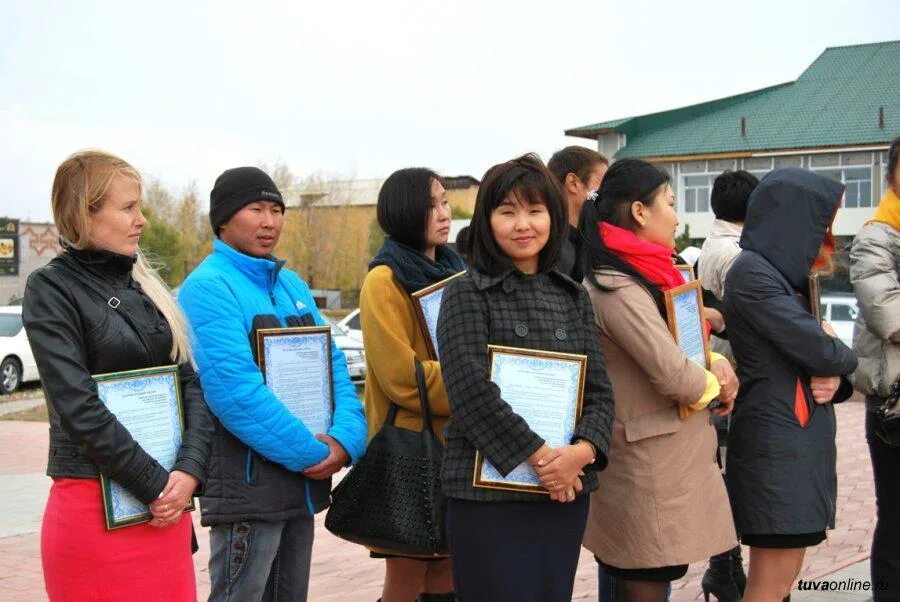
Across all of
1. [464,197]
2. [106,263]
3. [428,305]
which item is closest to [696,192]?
[464,197]

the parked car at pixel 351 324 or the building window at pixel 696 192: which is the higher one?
the building window at pixel 696 192

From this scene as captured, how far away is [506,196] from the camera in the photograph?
2.93m

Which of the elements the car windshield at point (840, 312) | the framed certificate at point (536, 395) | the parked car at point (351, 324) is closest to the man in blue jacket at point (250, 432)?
the framed certificate at point (536, 395)

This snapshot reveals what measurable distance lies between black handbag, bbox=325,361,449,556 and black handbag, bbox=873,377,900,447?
1955 millimetres

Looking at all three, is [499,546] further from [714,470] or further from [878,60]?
[878,60]

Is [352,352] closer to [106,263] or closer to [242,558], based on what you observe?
[242,558]

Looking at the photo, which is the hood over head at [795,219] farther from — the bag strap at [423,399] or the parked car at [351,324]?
the parked car at [351,324]

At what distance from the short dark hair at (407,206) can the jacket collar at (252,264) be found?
1.57 ft

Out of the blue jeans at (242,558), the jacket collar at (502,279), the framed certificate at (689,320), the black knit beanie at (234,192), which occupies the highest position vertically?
the black knit beanie at (234,192)

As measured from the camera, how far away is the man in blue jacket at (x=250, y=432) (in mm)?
3207

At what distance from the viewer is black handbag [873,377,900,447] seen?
12.7ft

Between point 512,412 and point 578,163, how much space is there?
1974mm

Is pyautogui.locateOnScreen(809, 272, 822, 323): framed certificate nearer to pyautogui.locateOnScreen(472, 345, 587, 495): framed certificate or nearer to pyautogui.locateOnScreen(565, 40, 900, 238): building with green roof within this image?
pyautogui.locateOnScreen(472, 345, 587, 495): framed certificate

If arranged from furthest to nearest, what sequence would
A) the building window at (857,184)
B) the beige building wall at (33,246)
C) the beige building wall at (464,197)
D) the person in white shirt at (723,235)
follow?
the beige building wall at (464,197)
the beige building wall at (33,246)
the building window at (857,184)
the person in white shirt at (723,235)
